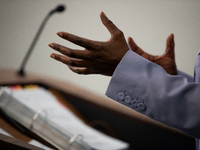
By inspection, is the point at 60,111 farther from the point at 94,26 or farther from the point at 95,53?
the point at 94,26

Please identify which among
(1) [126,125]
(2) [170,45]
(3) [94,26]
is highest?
(3) [94,26]

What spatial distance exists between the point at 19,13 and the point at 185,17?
1.42 m

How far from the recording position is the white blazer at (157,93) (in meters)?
0.38

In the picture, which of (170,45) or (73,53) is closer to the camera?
(73,53)

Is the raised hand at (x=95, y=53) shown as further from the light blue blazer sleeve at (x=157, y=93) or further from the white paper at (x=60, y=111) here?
the white paper at (x=60, y=111)

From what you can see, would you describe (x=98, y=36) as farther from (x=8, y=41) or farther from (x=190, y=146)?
(x=190, y=146)

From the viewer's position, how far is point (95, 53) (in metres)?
0.41

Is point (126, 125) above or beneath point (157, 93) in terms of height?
beneath

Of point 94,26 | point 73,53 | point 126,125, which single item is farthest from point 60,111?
point 94,26

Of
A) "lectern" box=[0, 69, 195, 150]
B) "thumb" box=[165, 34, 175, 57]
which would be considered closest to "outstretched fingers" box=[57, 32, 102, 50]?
"thumb" box=[165, 34, 175, 57]

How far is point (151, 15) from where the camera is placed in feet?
5.22

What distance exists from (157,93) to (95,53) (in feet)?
0.48

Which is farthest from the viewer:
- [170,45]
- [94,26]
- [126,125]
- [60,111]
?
[94,26]

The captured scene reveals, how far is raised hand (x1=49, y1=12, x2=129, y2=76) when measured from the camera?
1.31 ft
